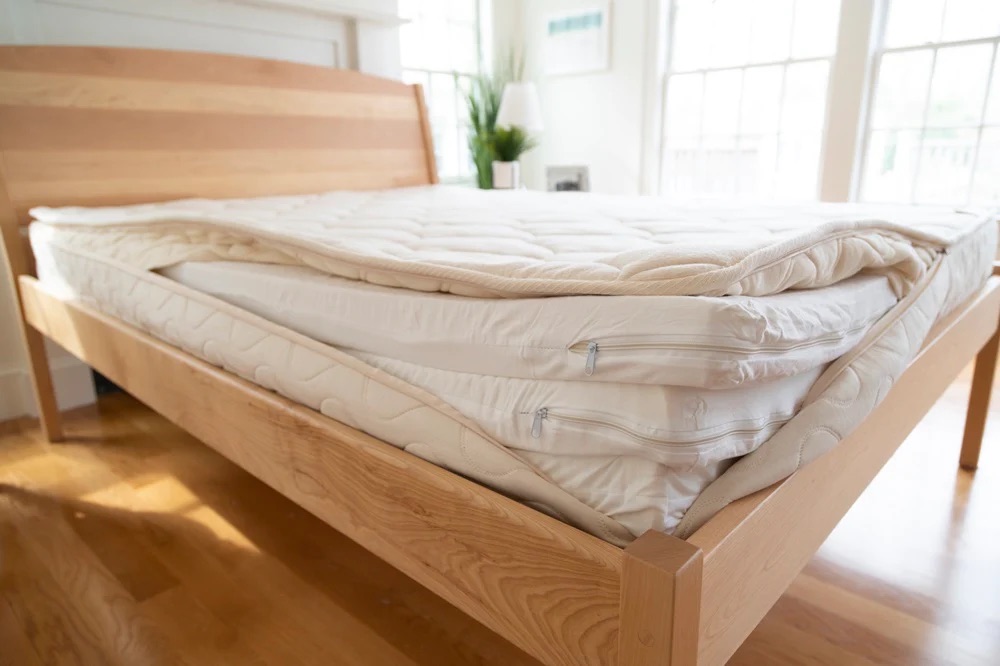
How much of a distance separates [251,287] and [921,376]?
1.18 m

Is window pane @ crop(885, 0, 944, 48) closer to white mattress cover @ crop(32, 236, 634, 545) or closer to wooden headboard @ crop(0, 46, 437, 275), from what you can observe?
wooden headboard @ crop(0, 46, 437, 275)

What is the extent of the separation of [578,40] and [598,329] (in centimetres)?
357

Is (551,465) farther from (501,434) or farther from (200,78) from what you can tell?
(200,78)

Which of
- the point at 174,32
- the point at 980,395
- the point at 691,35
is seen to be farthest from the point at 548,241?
the point at 691,35

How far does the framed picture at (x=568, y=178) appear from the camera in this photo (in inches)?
145

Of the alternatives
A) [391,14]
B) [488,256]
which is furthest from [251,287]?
[391,14]

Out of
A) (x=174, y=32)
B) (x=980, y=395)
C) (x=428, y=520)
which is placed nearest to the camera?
(x=428, y=520)

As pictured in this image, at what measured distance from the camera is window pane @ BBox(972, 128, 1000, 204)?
2.80 meters

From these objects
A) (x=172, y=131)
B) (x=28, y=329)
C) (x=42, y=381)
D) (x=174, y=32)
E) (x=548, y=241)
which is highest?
(x=174, y=32)

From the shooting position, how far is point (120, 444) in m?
1.93

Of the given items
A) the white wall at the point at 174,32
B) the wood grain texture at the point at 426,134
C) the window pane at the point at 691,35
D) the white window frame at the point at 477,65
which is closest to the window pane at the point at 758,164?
the window pane at the point at 691,35

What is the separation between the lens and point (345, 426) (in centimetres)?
89

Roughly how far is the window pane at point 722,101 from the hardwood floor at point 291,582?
227 cm

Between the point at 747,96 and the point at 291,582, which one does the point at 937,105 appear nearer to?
the point at 747,96
